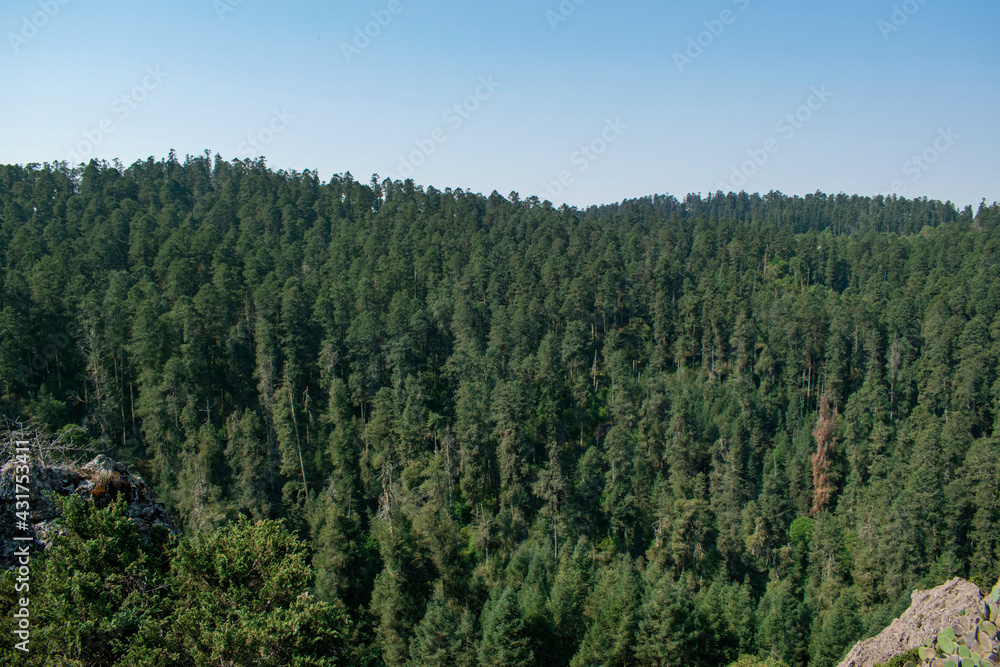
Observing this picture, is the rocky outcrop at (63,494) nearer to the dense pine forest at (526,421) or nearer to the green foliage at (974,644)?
the dense pine forest at (526,421)

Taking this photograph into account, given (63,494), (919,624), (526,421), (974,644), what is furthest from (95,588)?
(526,421)

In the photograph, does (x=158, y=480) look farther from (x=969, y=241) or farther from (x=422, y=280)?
(x=969, y=241)

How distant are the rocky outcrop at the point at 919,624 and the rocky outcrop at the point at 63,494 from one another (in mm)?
22372

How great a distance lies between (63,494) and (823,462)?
62863 millimetres

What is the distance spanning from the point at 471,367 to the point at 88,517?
155ft

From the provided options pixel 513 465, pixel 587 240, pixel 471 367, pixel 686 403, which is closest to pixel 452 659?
pixel 513 465

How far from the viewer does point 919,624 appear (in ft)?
70.9

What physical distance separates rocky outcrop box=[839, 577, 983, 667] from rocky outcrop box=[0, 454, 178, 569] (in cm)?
2237

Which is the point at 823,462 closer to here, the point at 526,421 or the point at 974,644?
the point at 526,421

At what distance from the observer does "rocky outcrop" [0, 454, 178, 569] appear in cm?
1551

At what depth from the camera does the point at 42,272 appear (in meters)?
61.2

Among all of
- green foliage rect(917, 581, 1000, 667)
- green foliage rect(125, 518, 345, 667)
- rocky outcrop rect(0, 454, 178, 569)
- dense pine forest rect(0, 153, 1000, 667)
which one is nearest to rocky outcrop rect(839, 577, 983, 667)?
green foliage rect(917, 581, 1000, 667)

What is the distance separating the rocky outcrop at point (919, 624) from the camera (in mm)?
20000

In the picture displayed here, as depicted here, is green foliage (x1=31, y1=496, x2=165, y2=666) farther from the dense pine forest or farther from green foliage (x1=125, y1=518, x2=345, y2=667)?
the dense pine forest
